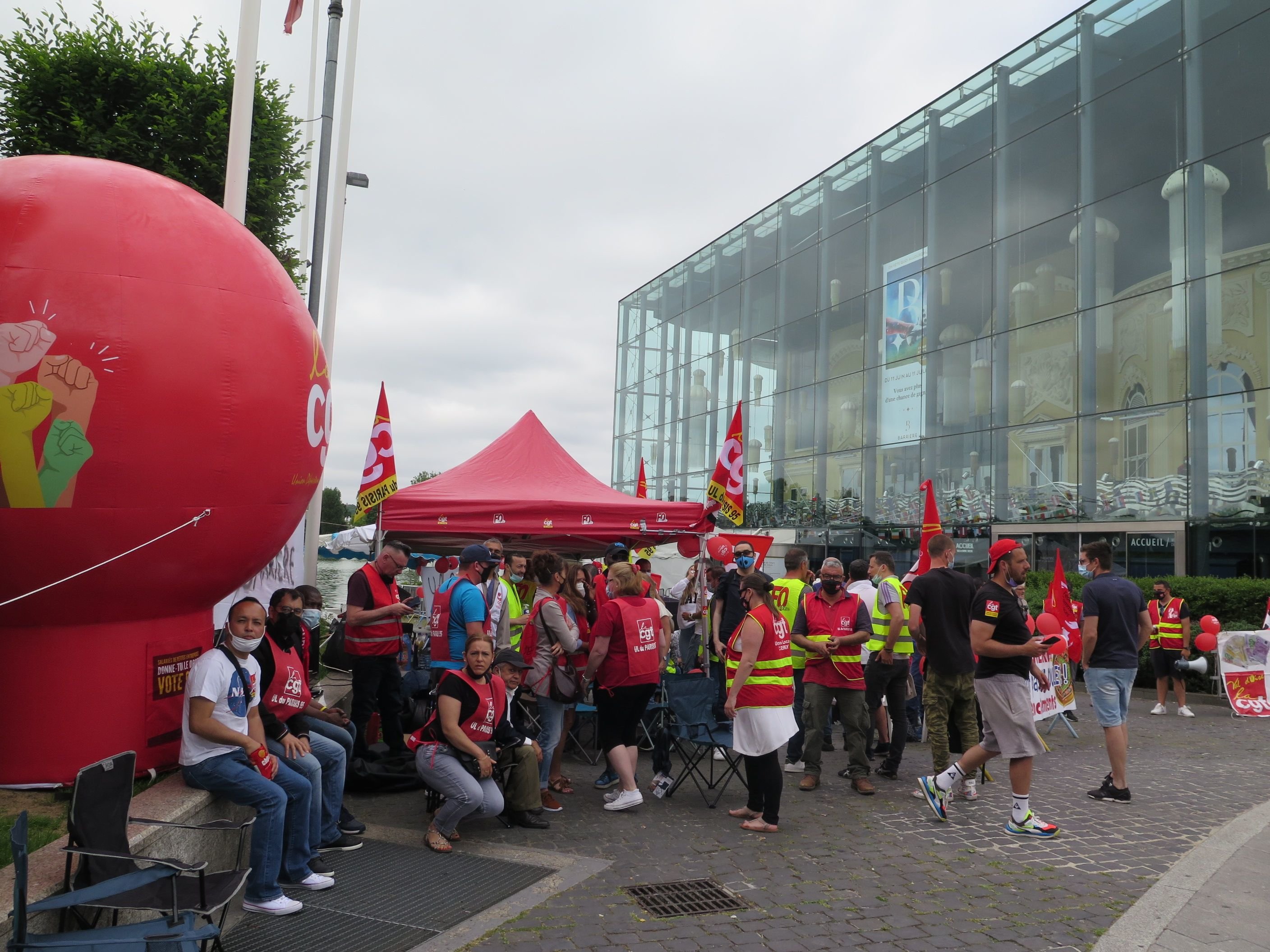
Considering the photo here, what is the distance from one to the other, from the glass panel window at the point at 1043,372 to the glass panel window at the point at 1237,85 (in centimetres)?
451

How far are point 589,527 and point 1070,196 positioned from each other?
1578 centimetres

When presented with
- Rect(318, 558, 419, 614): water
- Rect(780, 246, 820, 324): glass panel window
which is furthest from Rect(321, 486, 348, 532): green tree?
Rect(780, 246, 820, 324): glass panel window

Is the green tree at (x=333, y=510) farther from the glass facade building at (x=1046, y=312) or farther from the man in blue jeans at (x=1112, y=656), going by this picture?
the man in blue jeans at (x=1112, y=656)

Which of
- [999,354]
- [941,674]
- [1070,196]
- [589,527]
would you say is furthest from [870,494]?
[941,674]

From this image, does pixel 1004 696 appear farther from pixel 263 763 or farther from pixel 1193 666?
pixel 1193 666

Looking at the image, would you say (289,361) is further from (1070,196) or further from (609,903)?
(1070,196)

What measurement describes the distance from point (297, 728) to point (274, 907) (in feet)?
4.17

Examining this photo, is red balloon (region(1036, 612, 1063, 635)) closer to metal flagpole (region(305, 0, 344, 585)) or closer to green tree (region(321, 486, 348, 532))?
metal flagpole (region(305, 0, 344, 585))

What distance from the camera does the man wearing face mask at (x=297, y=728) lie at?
17.7 ft

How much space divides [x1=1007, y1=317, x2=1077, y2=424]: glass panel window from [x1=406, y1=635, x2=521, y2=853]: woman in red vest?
17.8 meters

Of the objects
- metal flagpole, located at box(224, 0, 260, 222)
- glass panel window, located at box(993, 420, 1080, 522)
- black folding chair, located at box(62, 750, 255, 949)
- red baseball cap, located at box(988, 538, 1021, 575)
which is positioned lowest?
black folding chair, located at box(62, 750, 255, 949)

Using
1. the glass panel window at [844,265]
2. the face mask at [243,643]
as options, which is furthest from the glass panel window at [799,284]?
the face mask at [243,643]

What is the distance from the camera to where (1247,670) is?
11.7 meters

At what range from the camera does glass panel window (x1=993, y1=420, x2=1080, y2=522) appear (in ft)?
66.9
